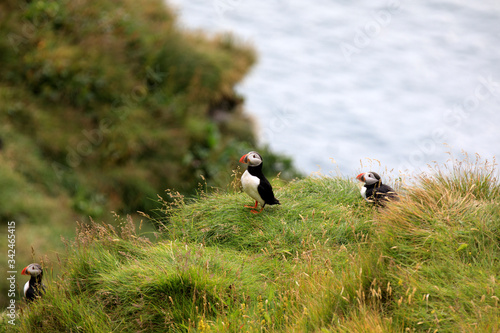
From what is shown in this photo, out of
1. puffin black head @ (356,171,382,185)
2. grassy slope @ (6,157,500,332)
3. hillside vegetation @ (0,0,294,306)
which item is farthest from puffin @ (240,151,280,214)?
hillside vegetation @ (0,0,294,306)

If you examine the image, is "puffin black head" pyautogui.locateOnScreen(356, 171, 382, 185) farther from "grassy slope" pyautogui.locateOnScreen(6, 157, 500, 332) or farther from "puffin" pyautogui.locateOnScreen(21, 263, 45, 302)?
"puffin" pyautogui.locateOnScreen(21, 263, 45, 302)

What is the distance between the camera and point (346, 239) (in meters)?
5.93

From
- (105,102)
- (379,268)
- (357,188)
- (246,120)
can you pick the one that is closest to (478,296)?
(379,268)

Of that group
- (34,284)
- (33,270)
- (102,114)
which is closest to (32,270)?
(33,270)

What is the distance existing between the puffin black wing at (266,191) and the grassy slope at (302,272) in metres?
0.27

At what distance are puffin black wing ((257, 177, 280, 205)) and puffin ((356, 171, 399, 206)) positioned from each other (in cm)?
119

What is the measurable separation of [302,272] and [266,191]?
1.45 m

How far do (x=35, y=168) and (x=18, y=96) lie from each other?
2347 mm

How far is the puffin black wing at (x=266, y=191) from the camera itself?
6052 millimetres

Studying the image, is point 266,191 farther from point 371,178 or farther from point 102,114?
point 102,114

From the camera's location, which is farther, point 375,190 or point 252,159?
point 375,190

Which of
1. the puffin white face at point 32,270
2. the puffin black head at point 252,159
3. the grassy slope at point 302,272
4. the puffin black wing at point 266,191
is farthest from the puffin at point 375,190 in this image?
the puffin white face at point 32,270

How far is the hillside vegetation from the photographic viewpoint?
12.1 m

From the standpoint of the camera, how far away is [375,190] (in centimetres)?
634
